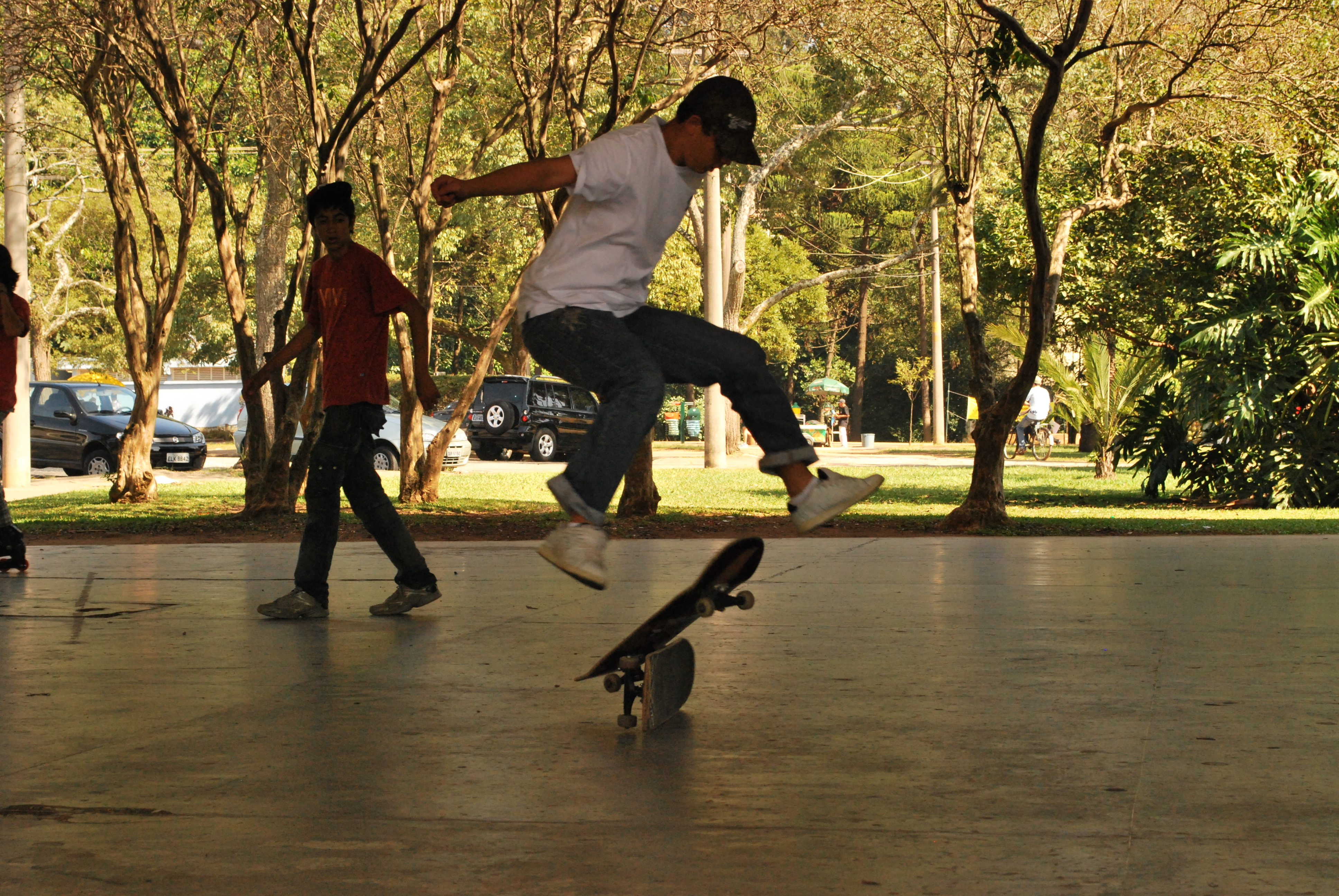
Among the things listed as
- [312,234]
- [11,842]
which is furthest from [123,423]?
[11,842]

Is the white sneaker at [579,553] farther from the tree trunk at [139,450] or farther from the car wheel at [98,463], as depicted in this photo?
the car wheel at [98,463]

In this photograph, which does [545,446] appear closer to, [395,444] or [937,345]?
[395,444]

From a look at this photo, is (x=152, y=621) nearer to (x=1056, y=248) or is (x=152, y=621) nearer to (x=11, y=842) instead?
(x=11, y=842)

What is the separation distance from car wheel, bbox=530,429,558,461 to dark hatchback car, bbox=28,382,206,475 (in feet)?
31.5

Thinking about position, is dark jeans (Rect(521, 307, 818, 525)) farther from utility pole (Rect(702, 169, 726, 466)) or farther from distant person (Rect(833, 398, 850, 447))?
distant person (Rect(833, 398, 850, 447))

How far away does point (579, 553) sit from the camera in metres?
4.09

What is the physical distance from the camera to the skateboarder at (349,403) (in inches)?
253

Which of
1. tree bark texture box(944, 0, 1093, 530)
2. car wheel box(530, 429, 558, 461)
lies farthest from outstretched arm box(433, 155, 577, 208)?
car wheel box(530, 429, 558, 461)

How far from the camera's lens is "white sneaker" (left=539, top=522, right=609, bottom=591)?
4.07m

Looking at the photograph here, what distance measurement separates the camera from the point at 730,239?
35094 mm

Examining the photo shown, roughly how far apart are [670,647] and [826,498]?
2.20ft

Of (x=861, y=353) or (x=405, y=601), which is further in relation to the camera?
(x=861, y=353)

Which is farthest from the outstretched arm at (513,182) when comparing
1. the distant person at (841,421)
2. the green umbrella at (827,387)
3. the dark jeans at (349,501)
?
the green umbrella at (827,387)

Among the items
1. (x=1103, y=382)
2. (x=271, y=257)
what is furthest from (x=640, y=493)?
(x=271, y=257)
